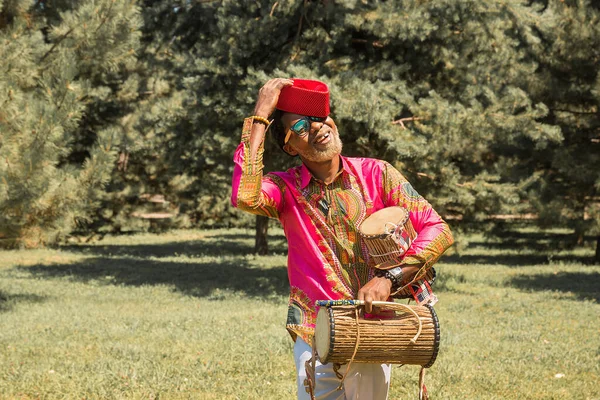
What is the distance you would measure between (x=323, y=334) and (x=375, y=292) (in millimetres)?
253

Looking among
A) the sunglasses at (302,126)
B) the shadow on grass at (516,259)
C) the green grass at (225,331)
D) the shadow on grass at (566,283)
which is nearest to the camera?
the sunglasses at (302,126)

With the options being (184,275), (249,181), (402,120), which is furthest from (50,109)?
(184,275)

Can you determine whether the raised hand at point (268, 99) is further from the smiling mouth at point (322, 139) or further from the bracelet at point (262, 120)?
the smiling mouth at point (322, 139)

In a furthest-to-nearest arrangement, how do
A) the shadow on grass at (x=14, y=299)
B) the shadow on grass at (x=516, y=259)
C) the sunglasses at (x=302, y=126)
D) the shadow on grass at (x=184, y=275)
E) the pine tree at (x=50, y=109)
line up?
1. the shadow on grass at (x=516, y=259)
2. the shadow on grass at (x=184, y=275)
3. the shadow on grass at (x=14, y=299)
4. the pine tree at (x=50, y=109)
5. the sunglasses at (x=302, y=126)

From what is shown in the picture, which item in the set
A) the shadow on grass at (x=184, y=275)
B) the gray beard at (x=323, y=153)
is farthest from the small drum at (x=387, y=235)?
the shadow on grass at (x=184, y=275)

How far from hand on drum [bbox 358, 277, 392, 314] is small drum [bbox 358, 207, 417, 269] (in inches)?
3.1

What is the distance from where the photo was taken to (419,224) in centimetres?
306

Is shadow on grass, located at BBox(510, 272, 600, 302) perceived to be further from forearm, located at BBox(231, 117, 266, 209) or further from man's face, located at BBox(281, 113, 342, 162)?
forearm, located at BBox(231, 117, 266, 209)

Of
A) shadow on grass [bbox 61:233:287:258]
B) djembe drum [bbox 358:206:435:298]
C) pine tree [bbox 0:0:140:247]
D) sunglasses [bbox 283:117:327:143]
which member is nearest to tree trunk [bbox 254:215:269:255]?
shadow on grass [bbox 61:233:287:258]

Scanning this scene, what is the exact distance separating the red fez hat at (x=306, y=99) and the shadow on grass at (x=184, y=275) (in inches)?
374

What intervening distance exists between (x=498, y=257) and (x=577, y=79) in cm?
560

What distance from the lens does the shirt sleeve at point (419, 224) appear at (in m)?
2.90

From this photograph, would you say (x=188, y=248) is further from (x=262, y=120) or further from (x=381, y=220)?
(x=381, y=220)

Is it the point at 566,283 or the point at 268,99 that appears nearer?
the point at 268,99
